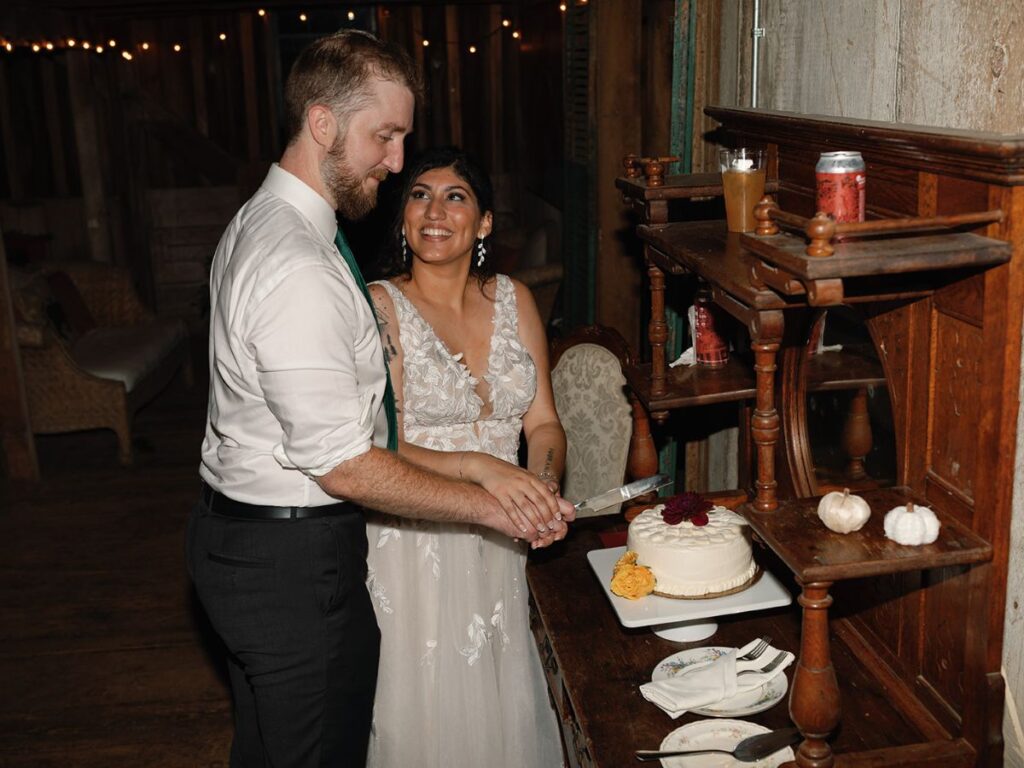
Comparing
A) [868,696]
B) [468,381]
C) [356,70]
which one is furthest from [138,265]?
[868,696]

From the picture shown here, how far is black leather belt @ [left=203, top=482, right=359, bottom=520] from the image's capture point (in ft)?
6.89

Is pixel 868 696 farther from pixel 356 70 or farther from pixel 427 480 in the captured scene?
pixel 356 70

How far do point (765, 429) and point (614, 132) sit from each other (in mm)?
3078

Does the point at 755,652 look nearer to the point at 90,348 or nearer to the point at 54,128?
the point at 90,348

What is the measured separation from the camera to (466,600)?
271cm

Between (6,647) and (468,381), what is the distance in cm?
261

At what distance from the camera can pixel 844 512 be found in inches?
61.1

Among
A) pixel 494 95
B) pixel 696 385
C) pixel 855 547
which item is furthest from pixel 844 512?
pixel 494 95

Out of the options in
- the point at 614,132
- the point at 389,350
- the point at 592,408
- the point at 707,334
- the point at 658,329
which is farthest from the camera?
the point at 614,132

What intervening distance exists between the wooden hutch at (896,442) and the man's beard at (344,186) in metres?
0.61

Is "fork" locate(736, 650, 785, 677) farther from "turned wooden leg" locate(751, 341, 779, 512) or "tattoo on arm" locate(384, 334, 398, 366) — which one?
"tattoo on arm" locate(384, 334, 398, 366)

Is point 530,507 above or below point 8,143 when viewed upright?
below

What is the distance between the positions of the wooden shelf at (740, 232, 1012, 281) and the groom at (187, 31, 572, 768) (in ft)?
2.92

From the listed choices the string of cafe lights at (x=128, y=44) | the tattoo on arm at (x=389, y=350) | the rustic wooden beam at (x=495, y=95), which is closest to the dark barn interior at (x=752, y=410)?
the tattoo on arm at (x=389, y=350)
